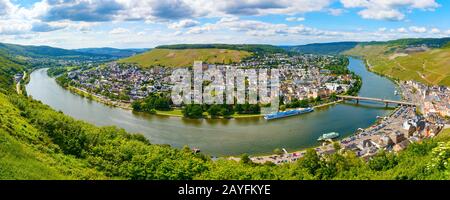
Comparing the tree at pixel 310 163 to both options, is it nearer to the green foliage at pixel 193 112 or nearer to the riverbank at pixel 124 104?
the riverbank at pixel 124 104

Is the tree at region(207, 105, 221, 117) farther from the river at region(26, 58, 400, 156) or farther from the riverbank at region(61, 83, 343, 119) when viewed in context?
the river at region(26, 58, 400, 156)

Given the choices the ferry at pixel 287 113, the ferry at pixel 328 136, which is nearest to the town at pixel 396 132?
the ferry at pixel 328 136

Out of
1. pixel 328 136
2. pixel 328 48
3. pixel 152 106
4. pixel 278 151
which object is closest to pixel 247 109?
pixel 152 106

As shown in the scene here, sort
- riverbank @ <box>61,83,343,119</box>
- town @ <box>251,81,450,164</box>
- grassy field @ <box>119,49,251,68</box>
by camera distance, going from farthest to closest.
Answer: grassy field @ <box>119,49,251,68</box>
riverbank @ <box>61,83,343,119</box>
town @ <box>251,81,450,164</box>

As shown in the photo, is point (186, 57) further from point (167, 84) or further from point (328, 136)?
point (328, 136)

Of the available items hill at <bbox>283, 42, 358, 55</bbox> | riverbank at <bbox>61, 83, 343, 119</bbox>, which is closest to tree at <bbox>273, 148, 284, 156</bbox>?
riverbank at <bbox>61, 83, 343, 119</bbox>

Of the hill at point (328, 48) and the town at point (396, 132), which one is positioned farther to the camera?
the hill at point (328, 48)
